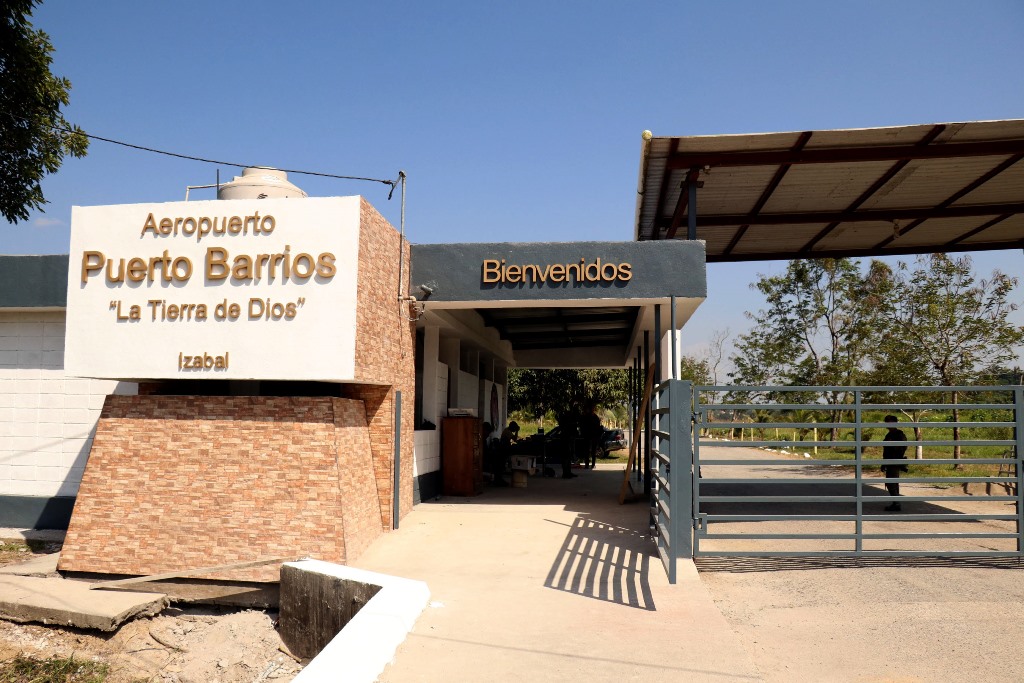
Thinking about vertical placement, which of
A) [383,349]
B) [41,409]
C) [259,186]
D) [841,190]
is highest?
[841,190]

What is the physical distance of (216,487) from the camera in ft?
28.0

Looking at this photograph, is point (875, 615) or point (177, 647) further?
point (177, 647)

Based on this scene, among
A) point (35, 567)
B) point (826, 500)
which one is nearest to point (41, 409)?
point (35, 567)

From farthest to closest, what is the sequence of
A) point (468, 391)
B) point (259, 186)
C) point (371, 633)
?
point (468, 391), point (259, 186), point (371, 633)

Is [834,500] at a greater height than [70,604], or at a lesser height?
greater

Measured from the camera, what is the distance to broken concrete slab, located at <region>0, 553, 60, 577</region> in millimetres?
8719

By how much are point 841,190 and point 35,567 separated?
39.3 feet

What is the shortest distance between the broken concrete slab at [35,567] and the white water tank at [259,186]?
4936 mm

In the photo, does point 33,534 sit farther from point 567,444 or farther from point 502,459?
point 567,444

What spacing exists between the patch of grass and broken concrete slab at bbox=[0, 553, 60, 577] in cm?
146

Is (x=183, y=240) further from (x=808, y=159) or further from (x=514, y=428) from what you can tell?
(x=514, y=428)

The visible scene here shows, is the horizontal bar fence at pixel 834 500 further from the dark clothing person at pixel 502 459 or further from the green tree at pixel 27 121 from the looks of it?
the green tree at pixel 27 121

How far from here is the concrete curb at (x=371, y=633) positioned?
4758 millimetres

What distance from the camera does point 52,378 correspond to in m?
11.6
